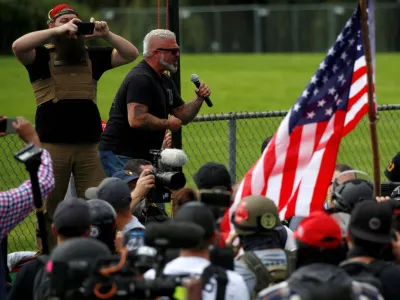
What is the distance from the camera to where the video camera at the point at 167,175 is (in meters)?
Answer: 8.88

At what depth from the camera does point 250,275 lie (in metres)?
6.84

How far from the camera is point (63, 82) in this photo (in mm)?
9789

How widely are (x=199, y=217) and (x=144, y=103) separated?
375 cm

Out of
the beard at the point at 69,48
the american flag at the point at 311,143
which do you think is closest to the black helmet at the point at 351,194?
the american flag at the point at 311,143

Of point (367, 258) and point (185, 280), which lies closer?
point (185, 280)

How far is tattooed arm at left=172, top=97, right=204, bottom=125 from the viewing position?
10469 millimetres

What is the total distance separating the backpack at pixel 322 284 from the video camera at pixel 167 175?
2886mm

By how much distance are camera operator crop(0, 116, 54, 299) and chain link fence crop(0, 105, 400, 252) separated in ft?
13.4

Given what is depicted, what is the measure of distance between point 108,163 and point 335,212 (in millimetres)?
2747

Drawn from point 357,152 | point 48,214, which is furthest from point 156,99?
point 357,152

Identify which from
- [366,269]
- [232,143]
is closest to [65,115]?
[232,143]

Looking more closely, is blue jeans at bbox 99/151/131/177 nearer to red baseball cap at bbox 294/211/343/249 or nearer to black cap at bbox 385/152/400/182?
black cap at bbox 385/152/400/182

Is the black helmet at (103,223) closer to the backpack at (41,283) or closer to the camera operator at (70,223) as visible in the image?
the camera operator at (70,223)

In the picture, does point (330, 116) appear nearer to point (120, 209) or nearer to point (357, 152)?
point (120, 209)
